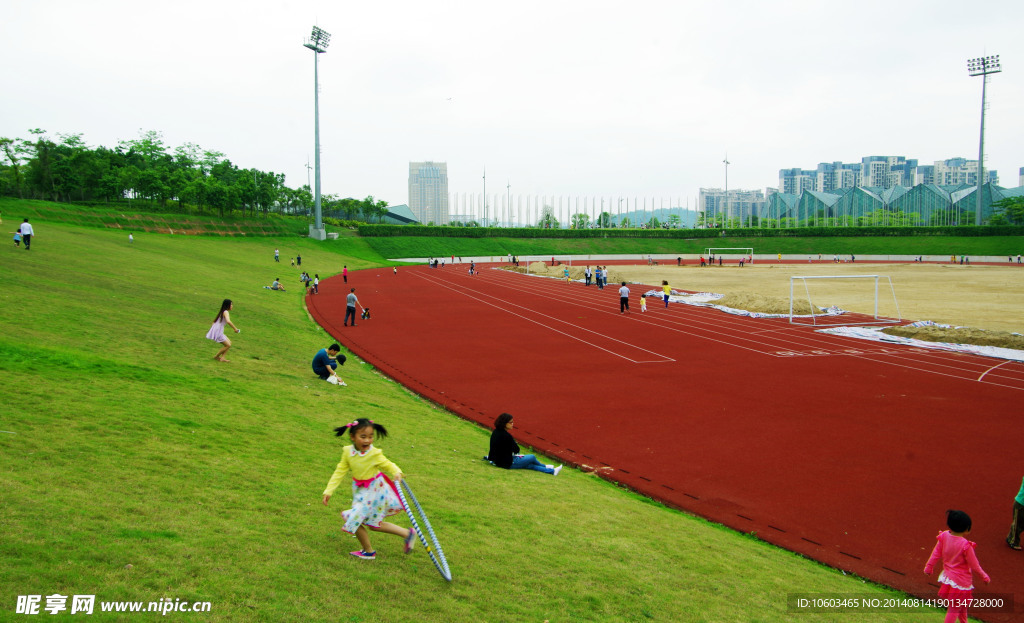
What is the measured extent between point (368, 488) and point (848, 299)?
39.7 m

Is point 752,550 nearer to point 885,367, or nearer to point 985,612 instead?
point 985,612

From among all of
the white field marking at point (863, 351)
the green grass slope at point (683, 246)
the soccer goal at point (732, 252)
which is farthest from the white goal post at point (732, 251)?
the white field marking at point (863, 351)

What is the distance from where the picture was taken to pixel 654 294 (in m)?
40.9

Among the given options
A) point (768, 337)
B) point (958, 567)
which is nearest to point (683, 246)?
point (768, 337)

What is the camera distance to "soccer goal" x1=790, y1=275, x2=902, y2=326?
93.9 ft

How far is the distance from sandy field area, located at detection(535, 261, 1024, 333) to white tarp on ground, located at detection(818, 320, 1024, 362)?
15.6 ft

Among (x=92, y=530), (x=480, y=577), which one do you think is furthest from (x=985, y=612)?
(x=92, y=530)

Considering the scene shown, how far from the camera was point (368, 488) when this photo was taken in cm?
570

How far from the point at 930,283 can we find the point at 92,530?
5642 cm

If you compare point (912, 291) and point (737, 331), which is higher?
point (912, 291)

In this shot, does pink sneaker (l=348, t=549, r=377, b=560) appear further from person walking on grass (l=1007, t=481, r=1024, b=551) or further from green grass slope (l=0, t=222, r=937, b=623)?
person walking on grass (l=1007, t=481, r=1024, b=551)

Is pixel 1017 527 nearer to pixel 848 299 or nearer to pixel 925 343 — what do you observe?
pixel 925 343

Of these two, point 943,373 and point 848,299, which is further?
point 848,299

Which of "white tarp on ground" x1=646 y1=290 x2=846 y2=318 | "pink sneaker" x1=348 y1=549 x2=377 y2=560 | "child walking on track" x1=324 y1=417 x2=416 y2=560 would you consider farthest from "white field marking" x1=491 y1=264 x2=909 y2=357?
"pink sneaker" x1=348 y1=549 x2=377 y2=560
